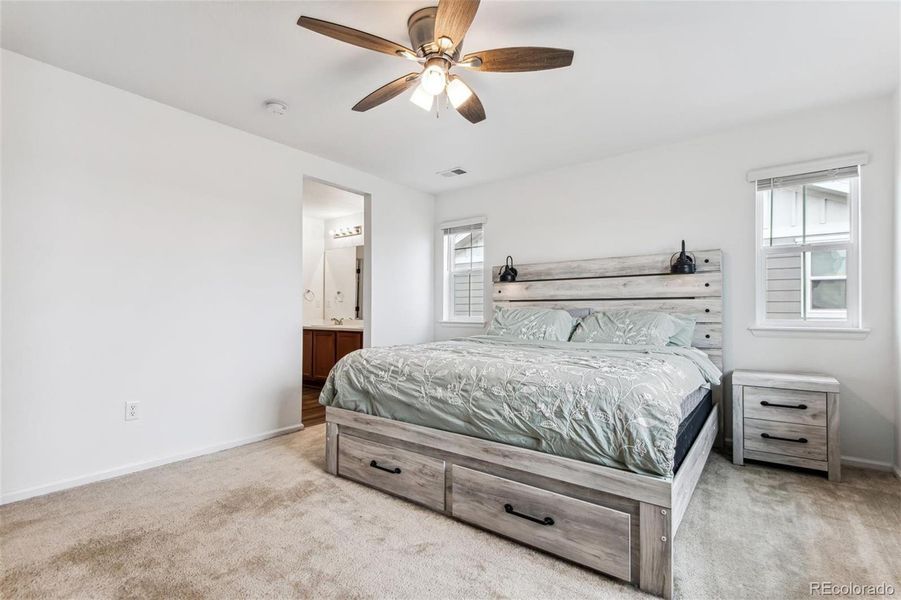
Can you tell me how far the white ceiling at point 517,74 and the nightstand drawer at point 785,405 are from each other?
6.43ft

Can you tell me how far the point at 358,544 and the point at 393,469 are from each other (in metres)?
0.50

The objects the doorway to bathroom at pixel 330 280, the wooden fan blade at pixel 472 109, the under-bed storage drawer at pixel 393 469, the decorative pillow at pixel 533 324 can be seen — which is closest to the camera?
the under-bed storage drawer at pixel 393 469

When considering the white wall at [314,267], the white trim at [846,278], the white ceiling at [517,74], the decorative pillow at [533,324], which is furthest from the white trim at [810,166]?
the white wall at [314,267]

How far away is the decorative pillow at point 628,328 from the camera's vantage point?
3199 millimetres

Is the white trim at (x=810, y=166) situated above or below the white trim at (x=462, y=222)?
above

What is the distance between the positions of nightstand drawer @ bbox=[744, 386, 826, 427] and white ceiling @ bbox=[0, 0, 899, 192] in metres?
1.96

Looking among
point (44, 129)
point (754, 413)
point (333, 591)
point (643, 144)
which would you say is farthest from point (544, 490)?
point (44, 129)

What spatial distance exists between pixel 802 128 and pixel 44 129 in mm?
4974

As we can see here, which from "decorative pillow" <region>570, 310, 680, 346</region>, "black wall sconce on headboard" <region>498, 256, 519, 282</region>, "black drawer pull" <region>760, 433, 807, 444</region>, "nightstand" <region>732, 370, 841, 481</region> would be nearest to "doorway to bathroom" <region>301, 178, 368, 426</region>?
"black wall sconce on headboard" <region>498, 256, 519, 282</region>

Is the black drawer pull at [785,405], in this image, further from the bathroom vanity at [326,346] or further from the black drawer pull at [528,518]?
the bathroom vanity at [326,346]

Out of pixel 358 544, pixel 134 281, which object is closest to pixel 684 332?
pixel 358 544

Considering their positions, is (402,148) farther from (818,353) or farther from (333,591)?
(818,353)

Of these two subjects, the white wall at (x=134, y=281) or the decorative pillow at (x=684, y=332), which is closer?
the white wall at (x=134, y=281)

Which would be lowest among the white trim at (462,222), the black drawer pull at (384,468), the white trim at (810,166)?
the black drawer pull at (384,468)
